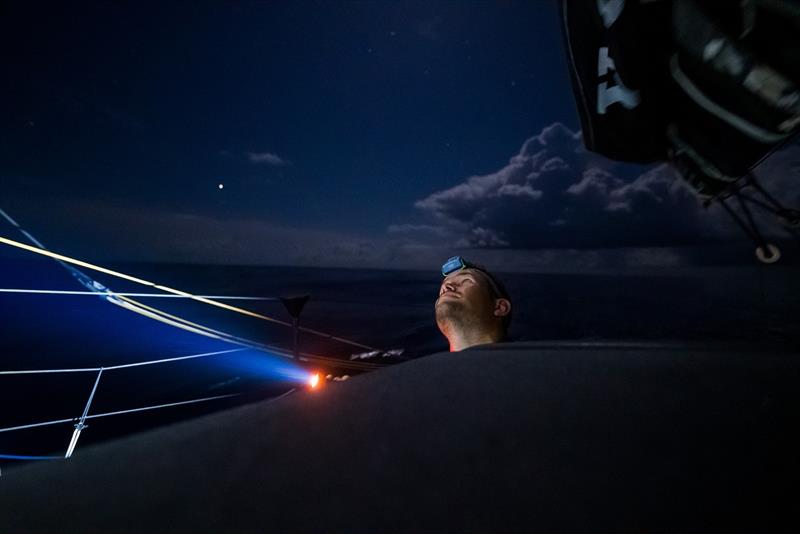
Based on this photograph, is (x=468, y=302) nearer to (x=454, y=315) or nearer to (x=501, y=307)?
(x=454, y=315)

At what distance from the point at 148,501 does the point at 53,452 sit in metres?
11.1

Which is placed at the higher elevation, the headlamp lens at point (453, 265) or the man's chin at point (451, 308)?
the headlamp lens at point (453, 265)

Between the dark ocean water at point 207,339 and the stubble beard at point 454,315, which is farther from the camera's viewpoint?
the dark ocean water at point 207,339

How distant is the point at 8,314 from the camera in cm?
2962

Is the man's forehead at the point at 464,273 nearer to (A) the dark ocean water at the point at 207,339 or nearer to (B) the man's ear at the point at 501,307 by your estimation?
(B) the man's ear at the point at 501,307

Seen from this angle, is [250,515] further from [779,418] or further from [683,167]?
[683,167]

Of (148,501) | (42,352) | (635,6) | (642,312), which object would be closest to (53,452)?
(148,501)

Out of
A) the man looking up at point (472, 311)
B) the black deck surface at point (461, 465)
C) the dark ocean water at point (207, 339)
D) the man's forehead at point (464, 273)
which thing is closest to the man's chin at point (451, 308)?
the man looking up at point (472, 311)

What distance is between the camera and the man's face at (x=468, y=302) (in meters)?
2.34

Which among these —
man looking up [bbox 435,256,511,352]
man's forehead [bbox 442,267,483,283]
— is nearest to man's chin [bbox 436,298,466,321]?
man looking up [bbox 435,256,511,352]

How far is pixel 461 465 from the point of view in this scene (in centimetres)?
62

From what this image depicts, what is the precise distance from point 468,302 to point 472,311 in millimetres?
74

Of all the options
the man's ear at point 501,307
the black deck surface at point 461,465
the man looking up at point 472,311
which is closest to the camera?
the black deck surface at point 461,465

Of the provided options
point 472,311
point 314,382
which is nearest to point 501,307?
point 472,311
